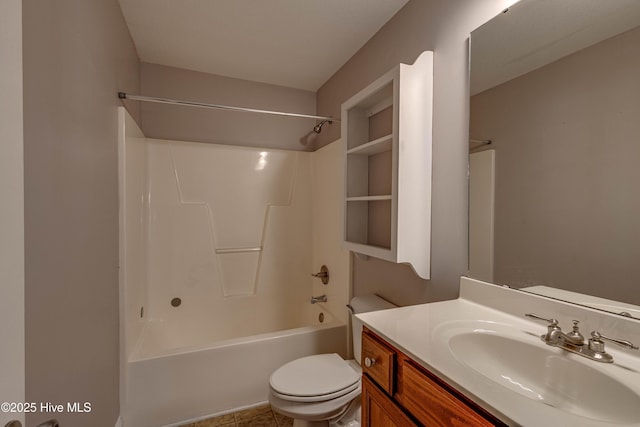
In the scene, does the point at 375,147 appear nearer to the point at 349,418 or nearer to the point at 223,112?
the point at 349,418

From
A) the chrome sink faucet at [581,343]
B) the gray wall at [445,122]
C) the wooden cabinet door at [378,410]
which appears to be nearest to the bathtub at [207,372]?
the gray wall at [445,122]

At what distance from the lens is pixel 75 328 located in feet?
3.25

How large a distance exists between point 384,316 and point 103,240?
1.29 metres

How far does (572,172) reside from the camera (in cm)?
89

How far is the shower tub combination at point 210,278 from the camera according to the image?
5.41 feet

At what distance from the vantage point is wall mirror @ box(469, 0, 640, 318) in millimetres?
788

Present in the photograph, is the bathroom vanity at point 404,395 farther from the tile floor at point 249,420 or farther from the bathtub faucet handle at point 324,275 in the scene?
the bathtub faucet handle at point 324,275

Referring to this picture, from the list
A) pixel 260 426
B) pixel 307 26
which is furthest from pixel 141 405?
pixel 307 26

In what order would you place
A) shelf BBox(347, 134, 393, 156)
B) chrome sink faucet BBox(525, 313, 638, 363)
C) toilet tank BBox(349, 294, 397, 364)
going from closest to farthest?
chrome sink faucet BBox(525, 313, 638, 363) < shelf BBox(347, 134, 393, 156) < toilet tank BBox(349, 294, 397, 364)

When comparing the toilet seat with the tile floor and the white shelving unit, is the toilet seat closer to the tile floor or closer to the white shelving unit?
the tile floor

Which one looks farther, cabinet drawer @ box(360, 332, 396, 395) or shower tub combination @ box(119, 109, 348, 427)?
shower tub combination @ box(119, 109, 348, 427)

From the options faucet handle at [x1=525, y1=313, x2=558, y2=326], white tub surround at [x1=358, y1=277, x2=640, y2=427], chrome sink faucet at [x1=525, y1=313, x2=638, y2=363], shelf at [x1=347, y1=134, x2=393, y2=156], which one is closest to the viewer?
white tub surround at [x1=358, y1=277, x2=640, y2=427]

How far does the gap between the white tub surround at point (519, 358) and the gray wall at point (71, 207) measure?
3.21 feet

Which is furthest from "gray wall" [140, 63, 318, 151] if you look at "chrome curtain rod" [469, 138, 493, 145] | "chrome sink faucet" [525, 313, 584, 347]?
"chrome sink faucet" [525, 313, 584, 347]
